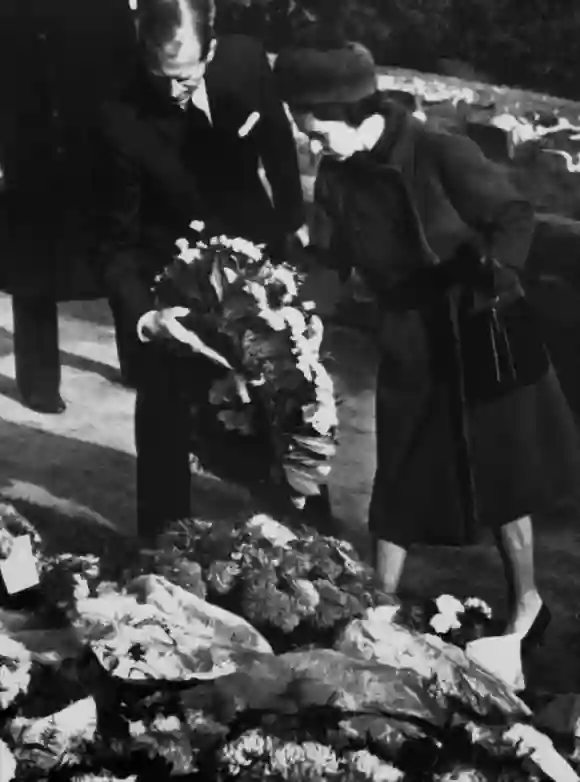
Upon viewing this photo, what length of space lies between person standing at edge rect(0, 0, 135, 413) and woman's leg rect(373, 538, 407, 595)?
→ 699 mm

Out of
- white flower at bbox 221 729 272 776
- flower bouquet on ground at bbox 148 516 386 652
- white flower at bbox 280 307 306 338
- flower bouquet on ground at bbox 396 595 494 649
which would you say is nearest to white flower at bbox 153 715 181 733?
white flower at bbox 221 729 272 776

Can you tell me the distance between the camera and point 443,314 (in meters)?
1.54

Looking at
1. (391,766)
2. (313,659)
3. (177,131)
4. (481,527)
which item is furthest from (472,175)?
(391,766)

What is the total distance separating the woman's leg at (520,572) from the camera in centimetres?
156

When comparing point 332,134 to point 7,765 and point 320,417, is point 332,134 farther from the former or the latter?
point 7,765

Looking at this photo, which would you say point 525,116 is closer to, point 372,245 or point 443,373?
point 372,245

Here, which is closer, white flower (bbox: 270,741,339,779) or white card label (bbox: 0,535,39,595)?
white flower (bbox: 270,741,339,779)

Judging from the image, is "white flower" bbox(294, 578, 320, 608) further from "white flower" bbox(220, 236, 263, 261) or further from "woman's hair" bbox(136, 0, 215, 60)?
"woman's hair" bbox(136, 0, 215, 60)

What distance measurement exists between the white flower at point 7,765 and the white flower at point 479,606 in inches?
36.1

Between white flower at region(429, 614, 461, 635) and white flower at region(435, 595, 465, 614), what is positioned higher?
white flower at region(435, 595, 465, 614)

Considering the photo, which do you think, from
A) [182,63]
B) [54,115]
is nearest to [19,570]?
[54,115]

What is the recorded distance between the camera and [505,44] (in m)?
1.52

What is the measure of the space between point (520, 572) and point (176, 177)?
1012 millimetres

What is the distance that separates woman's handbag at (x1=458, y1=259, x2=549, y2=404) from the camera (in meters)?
1.53
